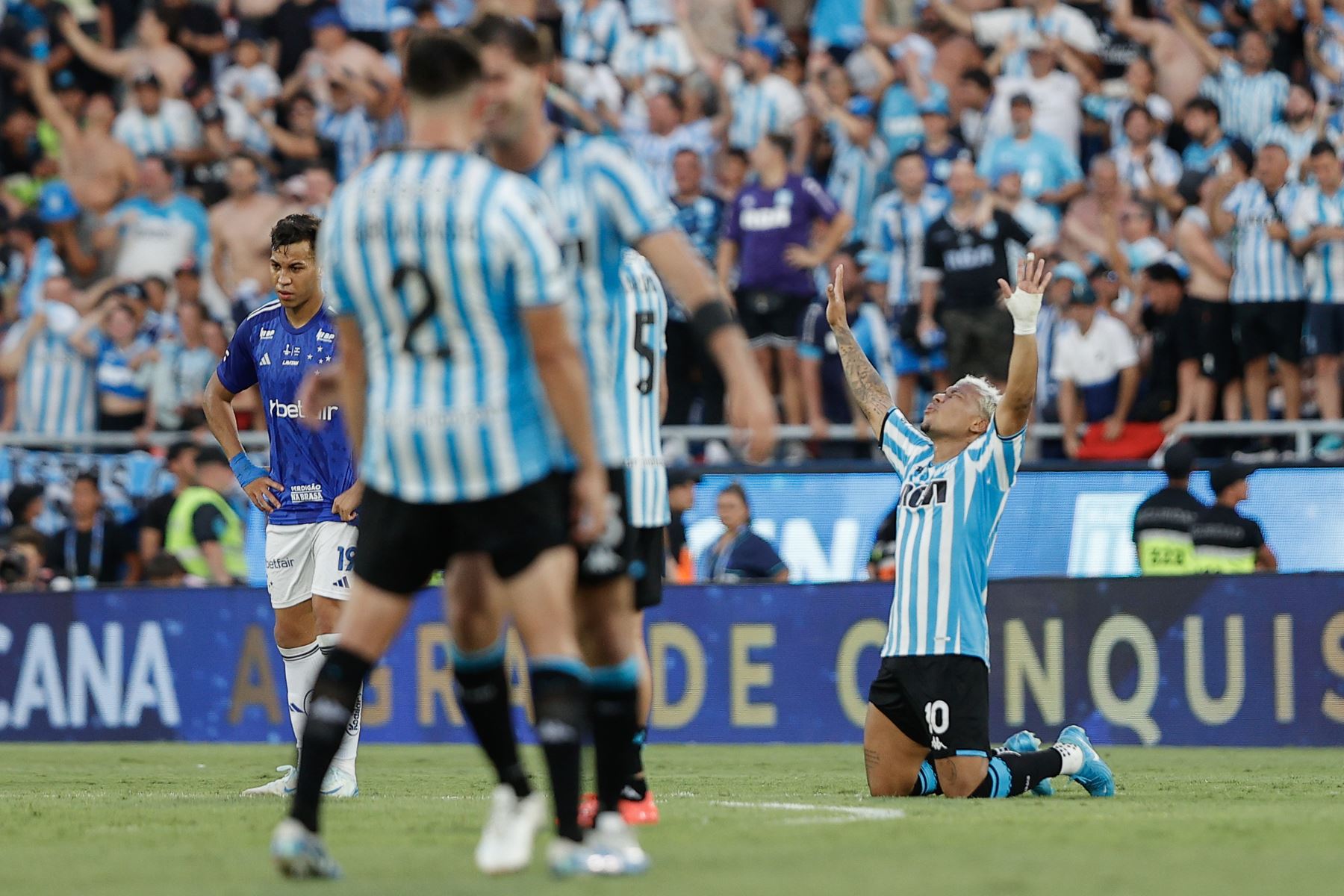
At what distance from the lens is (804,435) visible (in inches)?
654

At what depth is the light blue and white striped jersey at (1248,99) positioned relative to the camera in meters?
17.8

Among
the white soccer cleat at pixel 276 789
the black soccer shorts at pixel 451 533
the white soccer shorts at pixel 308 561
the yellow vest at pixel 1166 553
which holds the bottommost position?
the white soccer cleat at pixel 276 789

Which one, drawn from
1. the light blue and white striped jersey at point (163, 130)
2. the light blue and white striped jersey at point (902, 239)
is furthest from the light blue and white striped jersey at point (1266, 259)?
the light blue and white striped jersey at point (163, 130)

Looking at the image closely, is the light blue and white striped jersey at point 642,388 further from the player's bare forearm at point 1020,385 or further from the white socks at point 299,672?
the white socks at point 299,672

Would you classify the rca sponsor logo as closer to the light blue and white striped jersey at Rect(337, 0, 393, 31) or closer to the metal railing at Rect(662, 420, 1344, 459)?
the metal railing at Rect(662, 420, 1344, 459)

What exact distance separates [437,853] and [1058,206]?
12476 millimetres

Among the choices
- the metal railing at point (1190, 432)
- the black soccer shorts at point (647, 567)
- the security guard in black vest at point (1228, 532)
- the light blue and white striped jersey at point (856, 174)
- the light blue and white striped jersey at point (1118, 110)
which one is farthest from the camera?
the light blue and white striped jersey at point (856, 174)

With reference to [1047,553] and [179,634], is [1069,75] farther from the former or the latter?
[179,634]

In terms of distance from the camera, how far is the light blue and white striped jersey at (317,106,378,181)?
2033 centimetres

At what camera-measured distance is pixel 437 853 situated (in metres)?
6.40

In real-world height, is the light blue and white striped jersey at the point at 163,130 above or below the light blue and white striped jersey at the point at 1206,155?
above

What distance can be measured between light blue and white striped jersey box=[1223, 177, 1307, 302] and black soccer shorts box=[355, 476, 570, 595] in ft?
37.4

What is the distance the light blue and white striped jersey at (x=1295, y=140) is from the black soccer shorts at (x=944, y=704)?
29.2 ft

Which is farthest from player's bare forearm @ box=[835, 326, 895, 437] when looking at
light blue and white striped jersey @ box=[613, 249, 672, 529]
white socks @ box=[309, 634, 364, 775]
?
white socks @ box=[309, 634, 364, 775]
